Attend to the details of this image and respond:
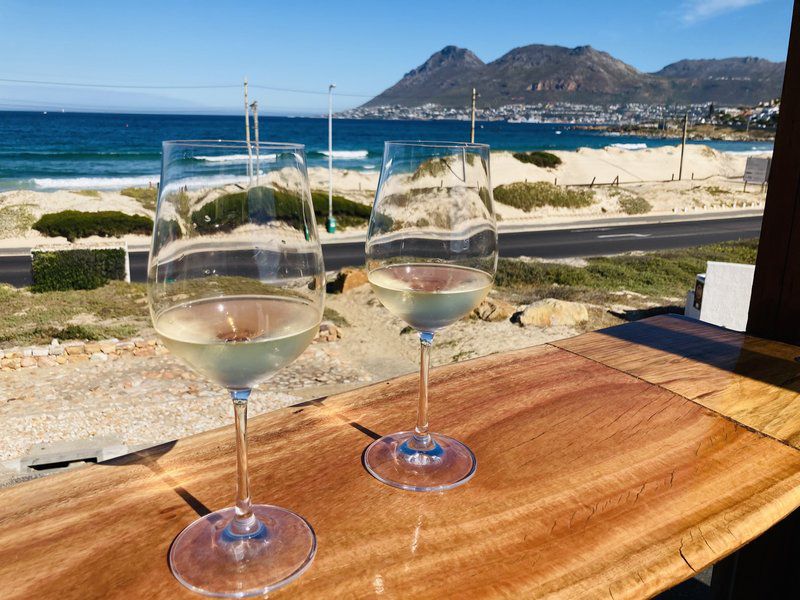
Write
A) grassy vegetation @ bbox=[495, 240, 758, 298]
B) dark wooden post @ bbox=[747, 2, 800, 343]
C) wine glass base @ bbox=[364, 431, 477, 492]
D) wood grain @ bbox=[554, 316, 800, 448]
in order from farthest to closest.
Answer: grassy vegetation @ bbox=[495, 240, 758, 298] → dark wooden post @ bbox=[747, 2, 800, 343] → wood grain @ bbox=[554, 316, 800, 448] → wine glass base @ bbox=[364, 431, 477, 492]

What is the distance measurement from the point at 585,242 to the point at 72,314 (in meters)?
16.8

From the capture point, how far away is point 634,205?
3241 centimetres

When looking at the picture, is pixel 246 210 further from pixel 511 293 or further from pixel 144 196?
pixel 144 196

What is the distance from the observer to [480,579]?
0.92m

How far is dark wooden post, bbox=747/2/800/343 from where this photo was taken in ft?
7.29

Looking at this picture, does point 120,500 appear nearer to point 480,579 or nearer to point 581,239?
point 480,579

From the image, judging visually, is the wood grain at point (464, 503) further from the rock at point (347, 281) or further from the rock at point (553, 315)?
the rock at point (347, 281)

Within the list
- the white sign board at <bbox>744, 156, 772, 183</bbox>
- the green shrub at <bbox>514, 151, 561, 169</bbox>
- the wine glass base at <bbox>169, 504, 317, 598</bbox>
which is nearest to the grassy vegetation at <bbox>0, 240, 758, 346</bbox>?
the wine glass base at <bbox>169, 504, 317, 598</bbox>

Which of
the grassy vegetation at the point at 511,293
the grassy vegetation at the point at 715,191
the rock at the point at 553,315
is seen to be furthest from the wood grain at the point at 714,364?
the grassy vegetation at the point at 715,191

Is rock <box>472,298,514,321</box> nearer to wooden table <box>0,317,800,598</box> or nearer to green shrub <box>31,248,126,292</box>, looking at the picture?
green shrub <box>31,248,126,292</box>

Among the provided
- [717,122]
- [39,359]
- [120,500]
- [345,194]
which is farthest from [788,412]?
[717,122]

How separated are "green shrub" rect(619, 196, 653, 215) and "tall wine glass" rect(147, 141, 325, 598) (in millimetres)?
33434

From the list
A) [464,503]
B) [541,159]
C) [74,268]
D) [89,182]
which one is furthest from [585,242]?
[89,182]

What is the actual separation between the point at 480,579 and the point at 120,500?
66cm
